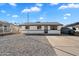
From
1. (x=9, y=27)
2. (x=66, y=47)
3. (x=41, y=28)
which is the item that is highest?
(x=9, y=27)

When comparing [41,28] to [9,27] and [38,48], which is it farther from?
[38,48]

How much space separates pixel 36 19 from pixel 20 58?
20272 mm

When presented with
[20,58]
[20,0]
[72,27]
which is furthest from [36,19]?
[20,58]

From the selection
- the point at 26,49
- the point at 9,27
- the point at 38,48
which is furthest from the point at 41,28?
the point at 26,49

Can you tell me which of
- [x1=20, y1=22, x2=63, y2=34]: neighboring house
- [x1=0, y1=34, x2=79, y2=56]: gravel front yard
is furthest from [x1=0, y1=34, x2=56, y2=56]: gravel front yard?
[x1=20, y1=22, x2=63, y2=34]: neighboring house

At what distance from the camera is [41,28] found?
89.0 ft

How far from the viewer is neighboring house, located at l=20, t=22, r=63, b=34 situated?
2668 cm

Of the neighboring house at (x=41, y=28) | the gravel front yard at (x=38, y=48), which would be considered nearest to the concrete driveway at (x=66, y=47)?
the gravel front yard at (x=38, y=48)

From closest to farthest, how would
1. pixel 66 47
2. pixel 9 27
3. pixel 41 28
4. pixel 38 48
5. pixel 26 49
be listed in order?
pixel 26 49 → pixel 38 48 → pixel 66 47 → pixel 41 28 → pixel 9 27

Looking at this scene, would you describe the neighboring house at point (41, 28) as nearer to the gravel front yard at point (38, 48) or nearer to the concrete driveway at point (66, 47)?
the concrete driveway at point (66, 47)

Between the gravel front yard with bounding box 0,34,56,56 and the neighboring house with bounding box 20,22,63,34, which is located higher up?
the neighboring house with bounding box 20,22,63,34

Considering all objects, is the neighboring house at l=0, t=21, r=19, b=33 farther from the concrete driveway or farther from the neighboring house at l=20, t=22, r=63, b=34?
the concrete driveway

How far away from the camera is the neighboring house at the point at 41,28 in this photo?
26684 mm

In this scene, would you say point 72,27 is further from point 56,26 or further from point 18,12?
point 18,12
